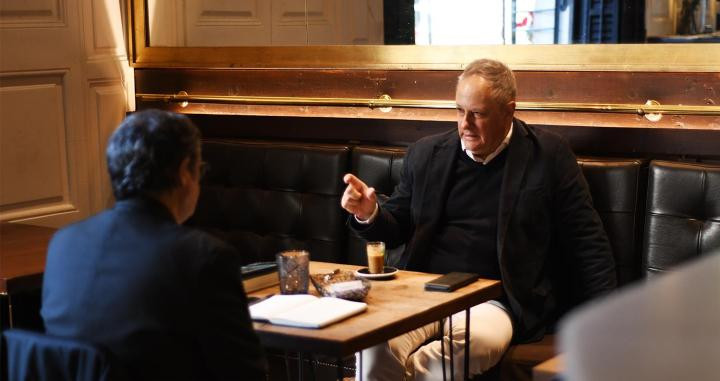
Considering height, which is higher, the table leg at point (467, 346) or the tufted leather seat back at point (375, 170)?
the tufted leather seat back at point (375, 170)

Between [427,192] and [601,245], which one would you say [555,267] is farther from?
[427,192]

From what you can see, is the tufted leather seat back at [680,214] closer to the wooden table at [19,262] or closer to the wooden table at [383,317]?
the wooden table at [383,317]

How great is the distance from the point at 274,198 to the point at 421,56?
2.55 ft

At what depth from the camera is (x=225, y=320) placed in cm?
168

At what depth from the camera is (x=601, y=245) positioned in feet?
9.32

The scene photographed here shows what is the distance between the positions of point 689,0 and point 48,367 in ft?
7.39

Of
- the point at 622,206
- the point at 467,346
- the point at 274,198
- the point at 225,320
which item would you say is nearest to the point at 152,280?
the point at 225,320

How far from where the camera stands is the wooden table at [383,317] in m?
1.95

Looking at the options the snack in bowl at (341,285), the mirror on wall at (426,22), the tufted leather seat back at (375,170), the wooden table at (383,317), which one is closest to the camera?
the wooden table at (383,317)

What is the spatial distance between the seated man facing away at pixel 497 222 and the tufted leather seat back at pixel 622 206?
12 centimetres

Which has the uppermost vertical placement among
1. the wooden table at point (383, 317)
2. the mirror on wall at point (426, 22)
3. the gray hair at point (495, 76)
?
the mirror on wall at point (426, 22)

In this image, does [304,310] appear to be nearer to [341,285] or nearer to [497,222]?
[341,285]

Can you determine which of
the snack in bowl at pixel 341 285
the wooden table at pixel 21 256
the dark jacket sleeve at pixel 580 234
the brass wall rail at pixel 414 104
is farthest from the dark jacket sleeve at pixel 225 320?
the brass wall rail at pixel 414 104

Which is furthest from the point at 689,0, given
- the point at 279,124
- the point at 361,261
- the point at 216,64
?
the point at 216,64
